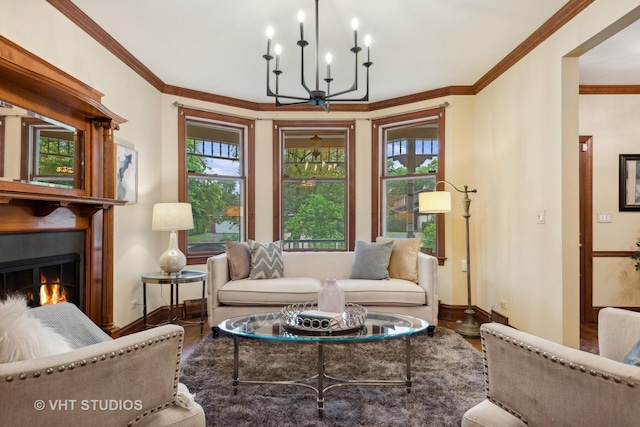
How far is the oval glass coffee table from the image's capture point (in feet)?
7.44

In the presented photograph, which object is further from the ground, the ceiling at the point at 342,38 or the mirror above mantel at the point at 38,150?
the ceiling at the point at 342,38

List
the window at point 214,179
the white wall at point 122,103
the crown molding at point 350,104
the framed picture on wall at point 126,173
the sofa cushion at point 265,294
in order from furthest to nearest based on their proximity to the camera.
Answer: the window at point 214,179, the sofa cushion at point 265,294, the framed picture on wall at point 126,173, the crown molding at point 350,104, the white wall at point 122,103

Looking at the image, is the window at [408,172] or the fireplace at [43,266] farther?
the window at [408,172]

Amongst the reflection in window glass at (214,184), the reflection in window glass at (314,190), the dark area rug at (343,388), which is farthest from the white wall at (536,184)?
the reflection in window glass at (214,184)

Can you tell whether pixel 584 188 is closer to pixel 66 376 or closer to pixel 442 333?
pixel 442 333

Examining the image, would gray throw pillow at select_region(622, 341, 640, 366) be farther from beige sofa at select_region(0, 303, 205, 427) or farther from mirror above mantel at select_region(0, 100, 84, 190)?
mirror above mantel at select_region(0, 100, 84, 190)

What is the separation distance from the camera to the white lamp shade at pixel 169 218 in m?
3.85

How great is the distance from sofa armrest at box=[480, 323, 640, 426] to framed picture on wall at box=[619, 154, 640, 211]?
3.87 m

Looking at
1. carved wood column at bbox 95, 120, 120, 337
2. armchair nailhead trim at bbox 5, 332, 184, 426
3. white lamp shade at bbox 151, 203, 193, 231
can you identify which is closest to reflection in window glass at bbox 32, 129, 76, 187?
carved wood column at bbox 95, 120, 120, 337

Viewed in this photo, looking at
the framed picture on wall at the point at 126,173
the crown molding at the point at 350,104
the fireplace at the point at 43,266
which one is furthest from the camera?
the framed picture on wall at the point at 126,173

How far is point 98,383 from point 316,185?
4.16m

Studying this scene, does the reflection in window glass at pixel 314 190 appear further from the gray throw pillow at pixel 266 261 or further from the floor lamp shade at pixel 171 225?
the floor lamp shade at pixel 171 225

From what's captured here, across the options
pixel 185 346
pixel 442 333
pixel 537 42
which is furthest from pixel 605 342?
pixel 185 346

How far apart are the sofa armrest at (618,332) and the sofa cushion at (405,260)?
2.43 m
